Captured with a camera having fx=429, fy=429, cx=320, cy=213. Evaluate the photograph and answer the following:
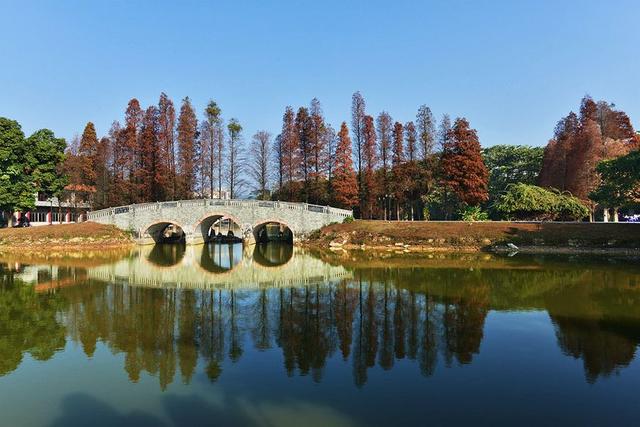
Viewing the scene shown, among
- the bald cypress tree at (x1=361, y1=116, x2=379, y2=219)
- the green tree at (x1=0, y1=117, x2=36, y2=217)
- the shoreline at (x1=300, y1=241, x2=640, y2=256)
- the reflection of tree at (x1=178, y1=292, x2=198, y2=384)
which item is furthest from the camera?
the bald cypress tree at (x1=361, y1=116, x2=379, y2=219)

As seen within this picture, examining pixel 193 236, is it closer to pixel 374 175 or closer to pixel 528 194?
pixel 374 175

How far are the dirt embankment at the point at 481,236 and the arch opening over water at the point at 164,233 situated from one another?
16835mm

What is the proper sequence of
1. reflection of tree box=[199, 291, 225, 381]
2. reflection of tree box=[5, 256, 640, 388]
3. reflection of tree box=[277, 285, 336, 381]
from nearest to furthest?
1. reflection of tree box=[199, 291, 225, 381]
2. reflection of tree box=[277, 285, 336, 381]
3. reflection of tree box=[5, 256, 640, 388]

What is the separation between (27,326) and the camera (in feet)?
45.7

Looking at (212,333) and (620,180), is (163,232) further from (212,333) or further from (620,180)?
(620,180)

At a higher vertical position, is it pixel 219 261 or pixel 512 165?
pixel 512 165

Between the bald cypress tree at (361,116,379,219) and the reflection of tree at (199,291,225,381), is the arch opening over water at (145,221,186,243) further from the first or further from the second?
the reflection of tree at (199,291,225,381)

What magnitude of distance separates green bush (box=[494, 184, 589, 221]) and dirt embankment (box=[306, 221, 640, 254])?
12.5 feet

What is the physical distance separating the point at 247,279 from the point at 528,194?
32.4 metres

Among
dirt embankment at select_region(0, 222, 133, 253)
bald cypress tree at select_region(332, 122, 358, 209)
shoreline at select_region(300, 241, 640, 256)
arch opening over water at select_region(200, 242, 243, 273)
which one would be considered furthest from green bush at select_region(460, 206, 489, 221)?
dirt embankment at select_region(0, 222, 133, 253)

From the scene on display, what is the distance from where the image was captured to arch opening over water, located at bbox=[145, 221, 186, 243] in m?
46.4

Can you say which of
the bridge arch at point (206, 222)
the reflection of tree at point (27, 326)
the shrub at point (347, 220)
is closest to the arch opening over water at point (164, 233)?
the bridge arch at point (206, 222)

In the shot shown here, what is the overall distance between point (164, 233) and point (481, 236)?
1491 inches

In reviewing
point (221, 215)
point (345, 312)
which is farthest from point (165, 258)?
point (345, 312)
